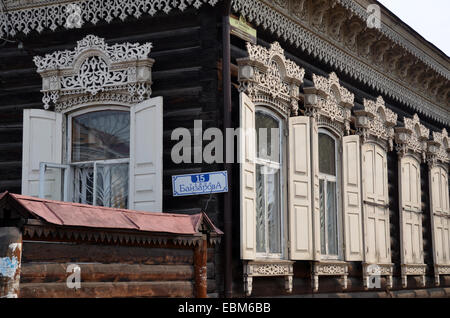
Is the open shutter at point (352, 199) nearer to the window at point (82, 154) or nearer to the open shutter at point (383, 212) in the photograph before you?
the open shutter at point (383, 212)

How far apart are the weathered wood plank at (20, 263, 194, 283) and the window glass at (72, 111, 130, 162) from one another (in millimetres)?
2631

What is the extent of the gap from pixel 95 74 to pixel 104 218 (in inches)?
147

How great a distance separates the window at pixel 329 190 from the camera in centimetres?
1165

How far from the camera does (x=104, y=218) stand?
258 inches

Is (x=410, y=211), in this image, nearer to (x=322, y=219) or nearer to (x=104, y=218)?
(x=322, y=219)

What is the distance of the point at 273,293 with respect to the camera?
32.9 feet

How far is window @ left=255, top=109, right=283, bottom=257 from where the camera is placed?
10094 millimetres

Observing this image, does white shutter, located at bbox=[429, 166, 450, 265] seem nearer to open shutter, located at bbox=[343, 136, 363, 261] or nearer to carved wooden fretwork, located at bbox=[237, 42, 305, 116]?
open shutter, located at bbox=[343, 136, 363, 261]

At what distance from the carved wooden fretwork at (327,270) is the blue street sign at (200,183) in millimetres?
2734

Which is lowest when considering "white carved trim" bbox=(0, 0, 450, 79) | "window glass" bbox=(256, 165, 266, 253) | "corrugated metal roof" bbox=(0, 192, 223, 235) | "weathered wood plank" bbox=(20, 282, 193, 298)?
"weathered wood plank" bbox=(20, 282, 193, 298)

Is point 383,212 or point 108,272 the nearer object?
point 108,272

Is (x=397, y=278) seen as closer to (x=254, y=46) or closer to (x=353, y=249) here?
(x=353, y=249)

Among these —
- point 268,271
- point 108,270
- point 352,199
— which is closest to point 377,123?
point 352,199

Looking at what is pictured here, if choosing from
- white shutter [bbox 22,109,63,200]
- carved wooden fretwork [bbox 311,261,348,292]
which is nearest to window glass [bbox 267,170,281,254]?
carved wooden fretwork [bbox 311,261,348,292]
